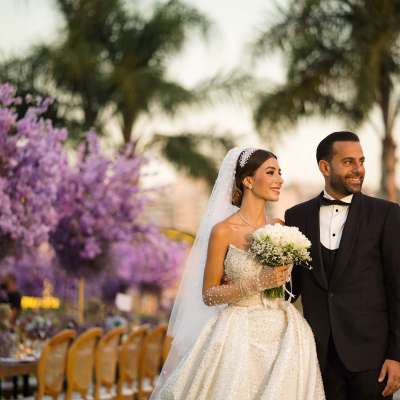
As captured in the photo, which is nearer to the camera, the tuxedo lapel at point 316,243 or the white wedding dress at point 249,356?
the white wedding dress at point 249,356

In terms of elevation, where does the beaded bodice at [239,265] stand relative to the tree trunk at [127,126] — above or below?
below

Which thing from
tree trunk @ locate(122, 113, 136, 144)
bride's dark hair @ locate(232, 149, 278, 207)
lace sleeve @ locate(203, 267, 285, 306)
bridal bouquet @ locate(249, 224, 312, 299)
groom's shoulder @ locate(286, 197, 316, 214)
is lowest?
lace sleeve @ locate(203, 267, 285, 306)

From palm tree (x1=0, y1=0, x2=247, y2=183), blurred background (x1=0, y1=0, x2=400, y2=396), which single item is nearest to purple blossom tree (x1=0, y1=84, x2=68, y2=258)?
blurred background (x1=0, y1=0, x2=400, y2=396)

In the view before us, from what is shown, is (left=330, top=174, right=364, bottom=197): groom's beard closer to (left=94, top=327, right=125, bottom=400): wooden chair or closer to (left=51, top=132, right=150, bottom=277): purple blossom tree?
(left=94, top=327, right=125, bottom=400): wooden chair

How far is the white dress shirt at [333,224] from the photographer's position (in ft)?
21.1

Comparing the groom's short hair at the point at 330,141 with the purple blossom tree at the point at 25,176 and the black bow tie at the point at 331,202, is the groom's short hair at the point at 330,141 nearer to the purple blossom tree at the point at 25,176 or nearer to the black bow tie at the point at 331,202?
the black bow tie at the point at 331,202

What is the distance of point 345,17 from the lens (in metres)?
22.7

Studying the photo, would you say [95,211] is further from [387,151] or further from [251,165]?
[251,165]

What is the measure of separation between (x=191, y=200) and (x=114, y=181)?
42871 millimetres

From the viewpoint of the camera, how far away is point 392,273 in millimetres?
6160

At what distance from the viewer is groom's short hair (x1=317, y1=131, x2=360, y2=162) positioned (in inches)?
250

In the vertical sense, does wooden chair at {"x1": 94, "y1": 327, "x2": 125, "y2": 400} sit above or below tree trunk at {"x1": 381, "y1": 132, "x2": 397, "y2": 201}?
below

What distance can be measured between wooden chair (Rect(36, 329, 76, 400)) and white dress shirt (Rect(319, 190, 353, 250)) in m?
4.84

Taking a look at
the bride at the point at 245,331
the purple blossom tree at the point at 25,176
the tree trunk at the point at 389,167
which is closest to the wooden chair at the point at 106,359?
the purple blossom tree at the point at 25,176
